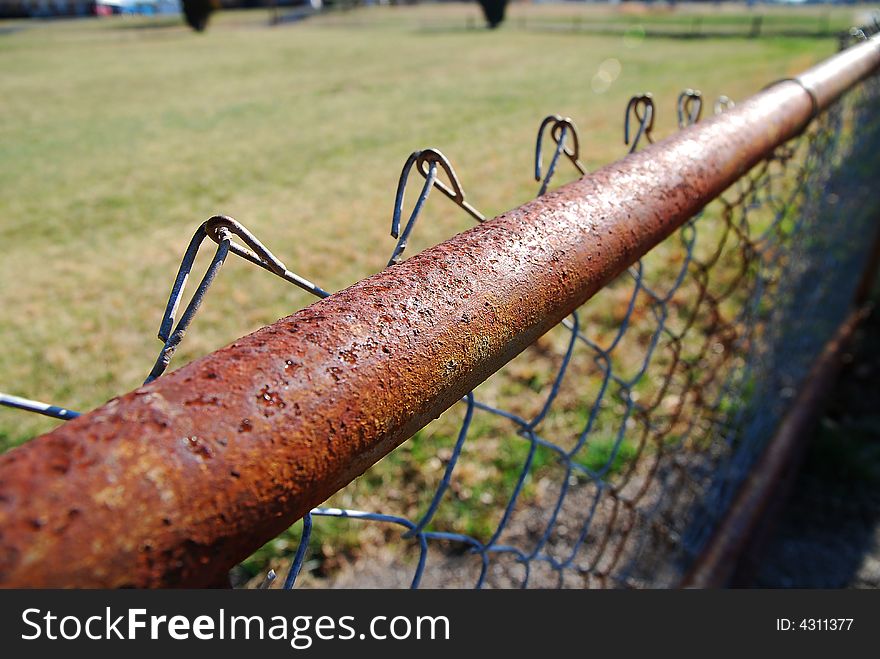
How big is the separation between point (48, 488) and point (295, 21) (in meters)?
48.7

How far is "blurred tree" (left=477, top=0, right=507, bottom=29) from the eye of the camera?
36.2m

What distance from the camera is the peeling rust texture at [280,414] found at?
354mm

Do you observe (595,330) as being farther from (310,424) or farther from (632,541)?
(310,424)

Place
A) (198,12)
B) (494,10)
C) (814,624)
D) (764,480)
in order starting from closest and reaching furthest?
(814,624) → (764,480) → (494,10) → (198,12)

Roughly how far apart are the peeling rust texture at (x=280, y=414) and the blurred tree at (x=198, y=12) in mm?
41480

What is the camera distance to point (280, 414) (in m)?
0.43

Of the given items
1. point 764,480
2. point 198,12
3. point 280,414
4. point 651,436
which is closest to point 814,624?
point 280,414

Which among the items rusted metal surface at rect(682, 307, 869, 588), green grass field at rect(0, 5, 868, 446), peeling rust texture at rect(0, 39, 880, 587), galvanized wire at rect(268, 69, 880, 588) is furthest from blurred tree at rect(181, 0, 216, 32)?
peeling rust texture at rect(0, 39, 880, 587)

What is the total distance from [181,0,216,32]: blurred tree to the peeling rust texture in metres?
41.5

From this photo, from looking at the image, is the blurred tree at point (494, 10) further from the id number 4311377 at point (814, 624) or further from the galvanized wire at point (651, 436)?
the id number 4311377 at point (814, 624)

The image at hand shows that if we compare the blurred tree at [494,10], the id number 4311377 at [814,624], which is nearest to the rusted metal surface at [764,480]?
the id number 4311377 at [814,624]

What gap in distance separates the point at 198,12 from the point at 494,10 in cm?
1635

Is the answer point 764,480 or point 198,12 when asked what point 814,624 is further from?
point 198,12

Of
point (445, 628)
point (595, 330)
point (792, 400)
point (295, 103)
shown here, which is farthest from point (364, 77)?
point (445, 628)
